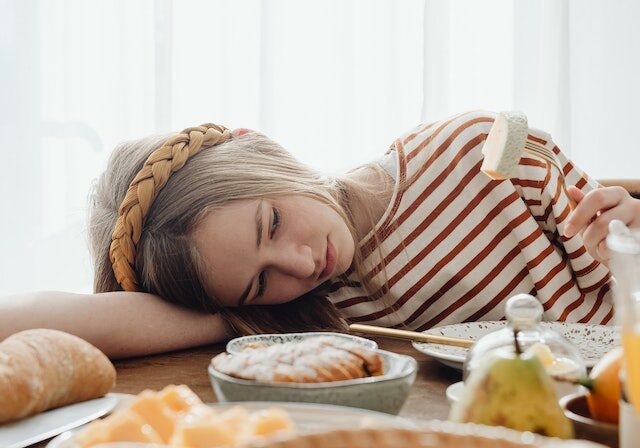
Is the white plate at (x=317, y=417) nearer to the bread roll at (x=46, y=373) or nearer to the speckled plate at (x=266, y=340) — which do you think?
the bread roll at (x=46, y=373)

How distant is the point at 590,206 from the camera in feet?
4.17

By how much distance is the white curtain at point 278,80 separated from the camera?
95.4 inches

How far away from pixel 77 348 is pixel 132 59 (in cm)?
180

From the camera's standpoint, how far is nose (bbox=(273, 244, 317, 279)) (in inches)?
50.9

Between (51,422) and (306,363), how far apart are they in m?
0.23

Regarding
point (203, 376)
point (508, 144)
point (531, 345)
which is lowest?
point (203, 376)

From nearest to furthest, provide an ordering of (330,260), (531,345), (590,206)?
(531,345) → (590,206) → (330,260)

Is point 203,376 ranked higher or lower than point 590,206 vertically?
lower

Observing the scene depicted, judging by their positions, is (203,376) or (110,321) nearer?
(203,376)

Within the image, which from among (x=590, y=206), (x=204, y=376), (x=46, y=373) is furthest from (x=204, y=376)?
(x=590, y=206)

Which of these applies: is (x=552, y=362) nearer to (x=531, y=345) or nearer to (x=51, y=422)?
(x=531, y=345)

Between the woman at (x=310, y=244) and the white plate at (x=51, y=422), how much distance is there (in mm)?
325

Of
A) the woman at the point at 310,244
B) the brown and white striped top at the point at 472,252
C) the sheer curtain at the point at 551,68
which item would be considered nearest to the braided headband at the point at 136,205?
the woman at the point at 310,244

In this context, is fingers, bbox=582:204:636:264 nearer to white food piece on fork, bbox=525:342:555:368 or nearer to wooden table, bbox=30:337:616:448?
wooden table, bbox=30:337:616:448
